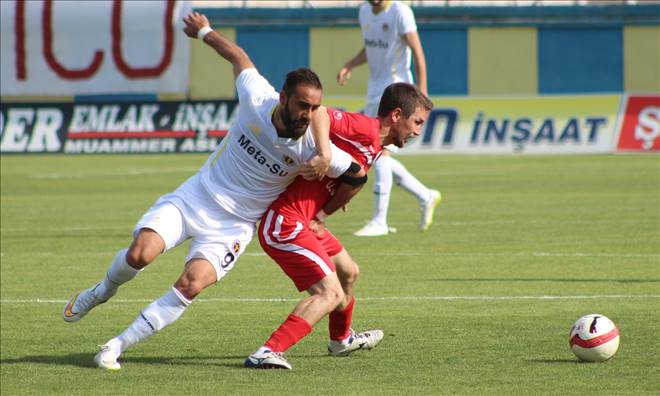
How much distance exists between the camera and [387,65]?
14.8 m

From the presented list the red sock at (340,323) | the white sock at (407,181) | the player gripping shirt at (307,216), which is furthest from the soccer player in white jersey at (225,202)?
the white sock at (407,181)

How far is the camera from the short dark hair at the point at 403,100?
7.76 meters

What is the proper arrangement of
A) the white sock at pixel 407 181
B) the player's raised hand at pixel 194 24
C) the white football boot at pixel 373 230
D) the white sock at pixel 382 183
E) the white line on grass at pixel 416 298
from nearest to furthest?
the player's raised hand at pixel 194 24
the white line on grass at pixel 416 298
the white sock at pixel 382 183
the white sock at pixel 407 181
the white football boot at pixel 373 230

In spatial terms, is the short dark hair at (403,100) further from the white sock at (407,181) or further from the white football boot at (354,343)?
the white sock at (407,181)

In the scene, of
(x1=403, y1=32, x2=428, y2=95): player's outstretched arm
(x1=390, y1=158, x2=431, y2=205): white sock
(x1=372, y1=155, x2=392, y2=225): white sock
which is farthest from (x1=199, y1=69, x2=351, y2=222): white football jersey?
(x1=390, y1=158, x2=431, y2=205): white sock

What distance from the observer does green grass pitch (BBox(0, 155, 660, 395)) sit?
7449mm

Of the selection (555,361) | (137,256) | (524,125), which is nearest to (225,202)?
(137,256)

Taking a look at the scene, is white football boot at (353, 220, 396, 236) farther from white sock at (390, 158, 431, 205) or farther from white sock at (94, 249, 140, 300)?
white sock at (94, 249, 140, 300)

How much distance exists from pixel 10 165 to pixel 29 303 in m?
18.6

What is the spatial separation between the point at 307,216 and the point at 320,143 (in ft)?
2.01

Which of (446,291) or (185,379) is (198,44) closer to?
(446,291)

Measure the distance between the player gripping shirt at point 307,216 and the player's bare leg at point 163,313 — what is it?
427 millimetres

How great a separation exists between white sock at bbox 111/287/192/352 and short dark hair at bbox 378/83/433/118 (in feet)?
5.12

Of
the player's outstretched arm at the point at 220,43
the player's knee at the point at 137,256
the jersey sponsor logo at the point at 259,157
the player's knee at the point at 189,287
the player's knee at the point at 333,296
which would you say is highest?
the player's outstretched arm at the point at 220,43
